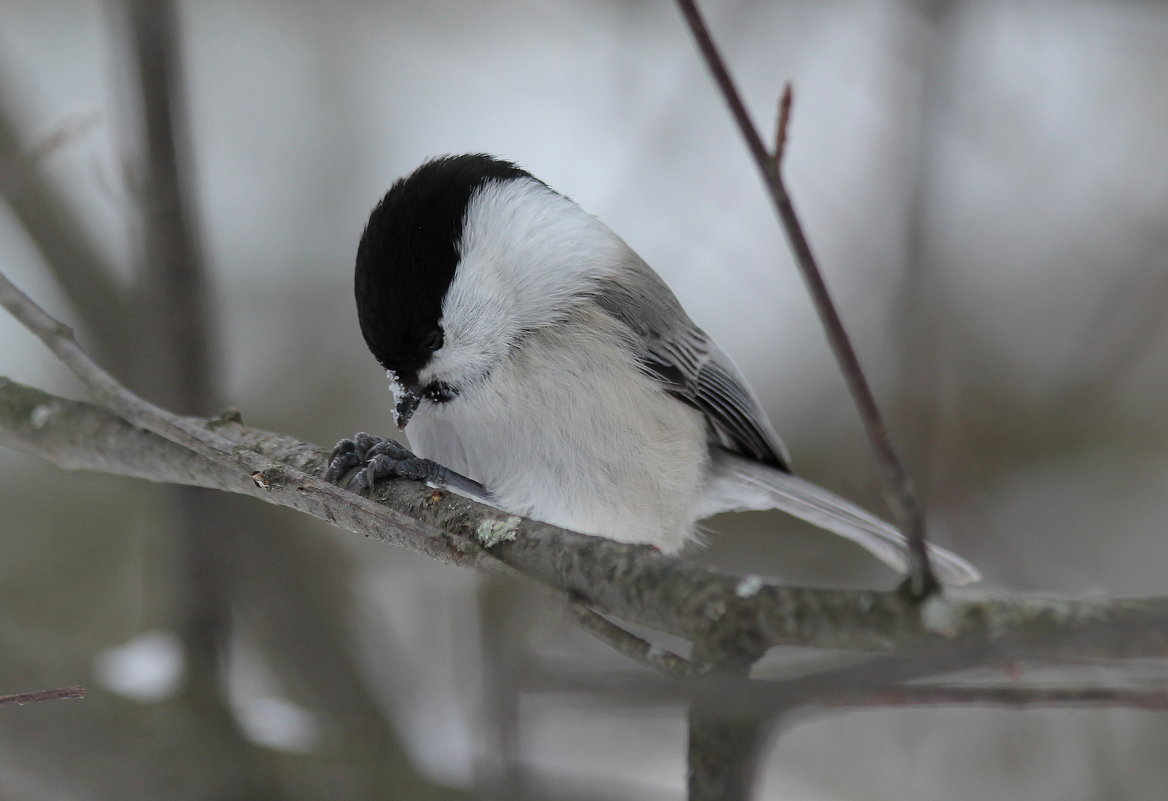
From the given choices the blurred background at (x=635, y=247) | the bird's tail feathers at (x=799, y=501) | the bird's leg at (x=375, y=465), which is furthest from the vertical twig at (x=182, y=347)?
the bird's tail feathers at (x=799, y=501)

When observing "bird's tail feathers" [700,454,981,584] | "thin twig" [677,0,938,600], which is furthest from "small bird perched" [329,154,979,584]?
"thin twig" [677,0,938,600]

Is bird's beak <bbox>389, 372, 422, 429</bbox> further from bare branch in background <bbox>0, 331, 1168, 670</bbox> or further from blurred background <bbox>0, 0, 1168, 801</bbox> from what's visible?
blurred background <bbox>0, 0, 1168, 801</bbox>

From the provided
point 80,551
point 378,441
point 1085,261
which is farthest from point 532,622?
point 1085,261

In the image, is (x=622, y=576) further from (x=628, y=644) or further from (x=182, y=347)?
(x=182, y=347)

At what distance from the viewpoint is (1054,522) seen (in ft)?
8.75

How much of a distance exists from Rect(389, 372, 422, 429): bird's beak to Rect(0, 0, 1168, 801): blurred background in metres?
0.51

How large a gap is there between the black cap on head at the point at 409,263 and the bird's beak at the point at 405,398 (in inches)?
0.8

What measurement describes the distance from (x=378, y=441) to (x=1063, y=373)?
2.13 metres

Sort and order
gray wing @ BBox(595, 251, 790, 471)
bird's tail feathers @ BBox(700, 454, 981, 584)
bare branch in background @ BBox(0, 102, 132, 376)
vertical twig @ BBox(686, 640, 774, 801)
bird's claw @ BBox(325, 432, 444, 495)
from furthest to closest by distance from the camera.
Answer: bare branch in background @ BBox(0, 102, 132, 376), bird's tail feathers @ BBox(700, 454, 981, 584), gray wing @ BBox(595, 251, 790, 471), bird's claw @ BBox(325, 432, 444, 495), vertical twig @ BBox(686, 640, 774, 801)

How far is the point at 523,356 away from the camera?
4.59 feet

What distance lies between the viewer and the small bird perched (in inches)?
52.2

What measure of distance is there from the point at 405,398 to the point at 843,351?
894 millimetres

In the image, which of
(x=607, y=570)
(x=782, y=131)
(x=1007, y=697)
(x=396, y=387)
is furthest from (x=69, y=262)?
(x=1007, y=697)

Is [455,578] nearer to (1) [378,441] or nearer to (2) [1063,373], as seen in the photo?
(1) [378,441]
